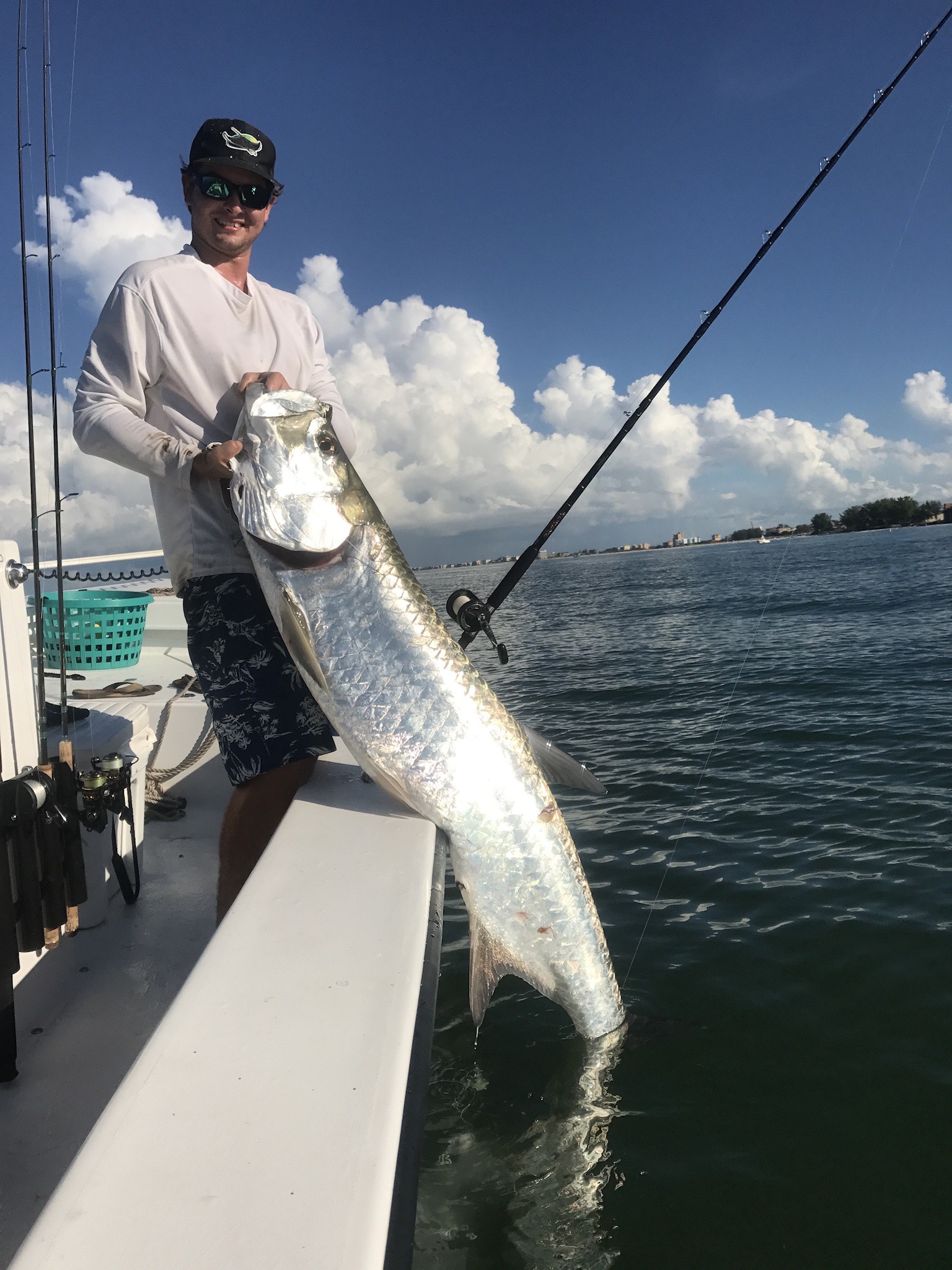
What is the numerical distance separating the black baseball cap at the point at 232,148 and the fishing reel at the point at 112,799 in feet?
6.99

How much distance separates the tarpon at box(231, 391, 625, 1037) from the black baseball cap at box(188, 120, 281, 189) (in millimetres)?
856

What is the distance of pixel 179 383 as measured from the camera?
102 inches

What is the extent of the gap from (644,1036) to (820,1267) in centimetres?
89

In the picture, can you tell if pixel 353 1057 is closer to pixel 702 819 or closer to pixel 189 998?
pixel 189 998

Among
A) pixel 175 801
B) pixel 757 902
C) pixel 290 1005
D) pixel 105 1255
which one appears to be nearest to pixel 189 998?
pixel 290 1005

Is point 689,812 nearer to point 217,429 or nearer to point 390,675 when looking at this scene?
point 390,675

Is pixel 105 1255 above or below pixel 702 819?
above

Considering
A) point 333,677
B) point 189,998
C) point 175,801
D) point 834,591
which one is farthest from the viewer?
point 834,591

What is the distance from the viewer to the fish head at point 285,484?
233 centimetres

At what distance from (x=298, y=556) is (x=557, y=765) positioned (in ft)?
3.68

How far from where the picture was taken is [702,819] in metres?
6.46

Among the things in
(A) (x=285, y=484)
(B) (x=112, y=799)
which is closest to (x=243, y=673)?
(A) (x=285, y=484)

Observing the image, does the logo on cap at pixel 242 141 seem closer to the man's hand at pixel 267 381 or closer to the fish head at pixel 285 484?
the man's hand at pixel 267 381

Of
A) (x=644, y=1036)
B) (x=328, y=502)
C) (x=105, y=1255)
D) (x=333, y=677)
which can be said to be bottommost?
(x=644, y=1036)
